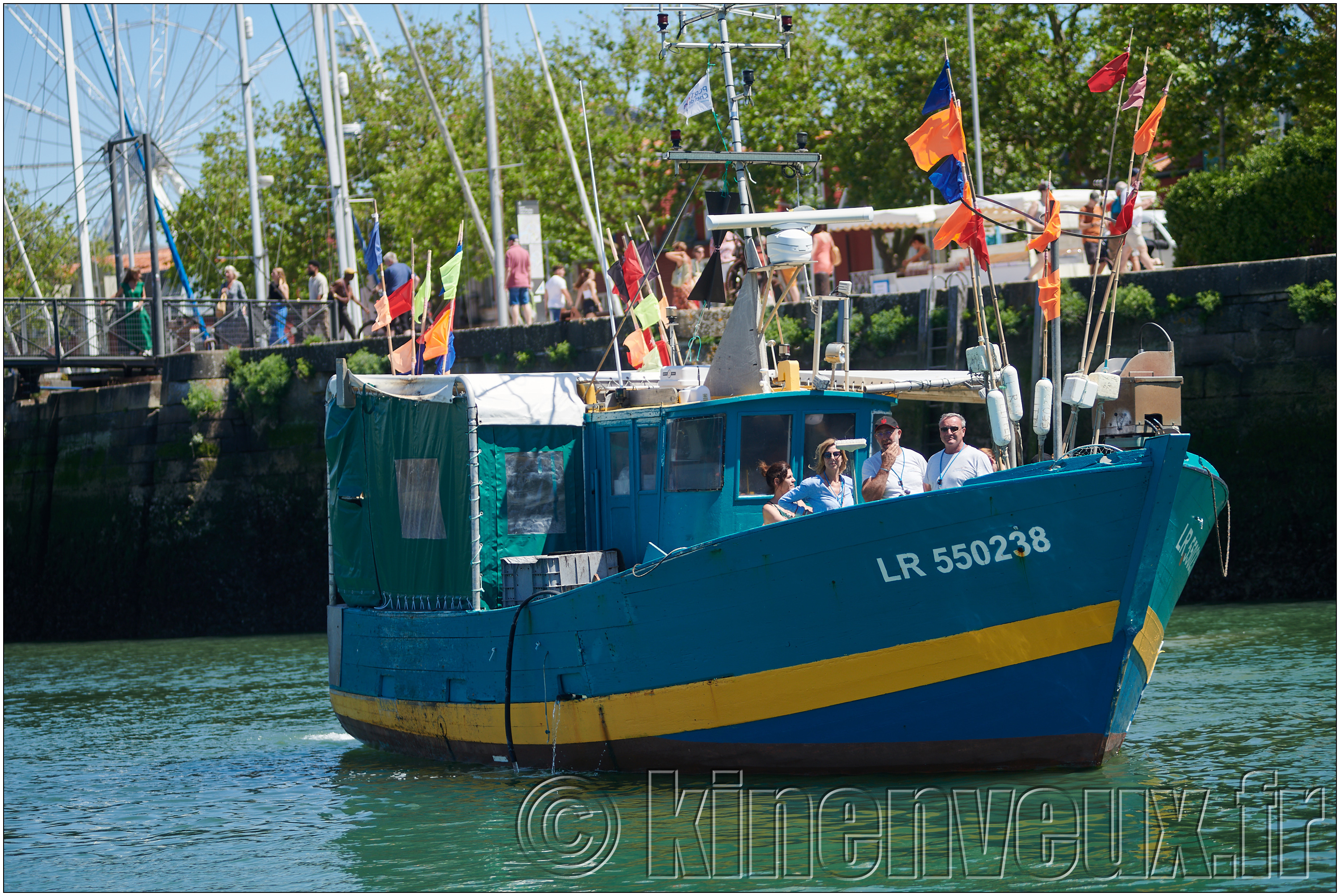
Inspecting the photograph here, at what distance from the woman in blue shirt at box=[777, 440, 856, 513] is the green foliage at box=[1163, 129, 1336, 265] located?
40.7 ft

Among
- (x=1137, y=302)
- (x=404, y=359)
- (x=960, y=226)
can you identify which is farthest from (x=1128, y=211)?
(x=1137, y=302)

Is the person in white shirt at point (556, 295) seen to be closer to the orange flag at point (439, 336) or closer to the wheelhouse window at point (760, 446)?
the orange flag at point (439, 336)

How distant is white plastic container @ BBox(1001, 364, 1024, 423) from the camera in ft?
35.0

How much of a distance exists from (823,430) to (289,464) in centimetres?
1638

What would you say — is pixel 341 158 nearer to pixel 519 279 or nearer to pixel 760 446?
pixel 519 279

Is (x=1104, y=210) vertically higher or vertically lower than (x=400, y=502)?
higher

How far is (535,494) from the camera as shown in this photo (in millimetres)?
12055

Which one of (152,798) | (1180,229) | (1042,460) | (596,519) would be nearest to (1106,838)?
(1042,460)

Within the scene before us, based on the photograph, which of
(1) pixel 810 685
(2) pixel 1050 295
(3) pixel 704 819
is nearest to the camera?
(3) pixel 704 819

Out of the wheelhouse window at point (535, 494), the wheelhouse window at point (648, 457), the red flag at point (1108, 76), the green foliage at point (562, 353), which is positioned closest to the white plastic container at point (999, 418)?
the wheelhouse window at point (648, 457)

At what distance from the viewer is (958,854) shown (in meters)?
8.79

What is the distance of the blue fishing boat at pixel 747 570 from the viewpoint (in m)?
9.70

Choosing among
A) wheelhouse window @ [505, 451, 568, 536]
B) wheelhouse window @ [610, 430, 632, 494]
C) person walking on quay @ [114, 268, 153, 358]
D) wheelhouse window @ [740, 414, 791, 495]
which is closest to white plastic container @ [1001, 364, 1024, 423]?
wheelhouse window @ [740, 414, 791, 495]

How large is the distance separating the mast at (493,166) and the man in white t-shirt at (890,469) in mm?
16531
